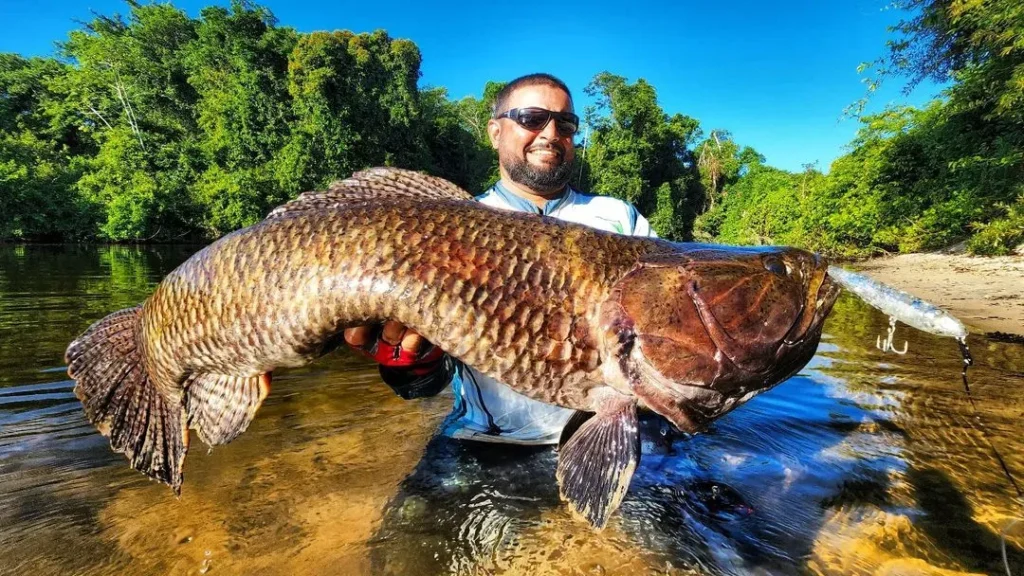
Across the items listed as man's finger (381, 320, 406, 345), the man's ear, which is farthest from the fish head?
the man's ear

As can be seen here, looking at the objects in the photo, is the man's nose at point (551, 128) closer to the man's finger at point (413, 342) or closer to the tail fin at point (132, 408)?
the man's finger at point (413, 342)

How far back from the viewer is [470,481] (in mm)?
3215

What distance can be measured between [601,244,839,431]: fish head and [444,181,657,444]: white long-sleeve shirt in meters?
1.18

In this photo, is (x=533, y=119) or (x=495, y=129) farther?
(x=495, y=129)

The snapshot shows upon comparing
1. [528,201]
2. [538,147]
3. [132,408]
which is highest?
[538,147]

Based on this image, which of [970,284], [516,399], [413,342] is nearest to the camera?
[413,342]

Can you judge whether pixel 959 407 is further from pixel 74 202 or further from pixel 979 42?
pixel 74 202

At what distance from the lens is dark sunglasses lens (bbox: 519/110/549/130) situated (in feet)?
11.9

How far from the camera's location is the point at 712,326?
1.83 meters

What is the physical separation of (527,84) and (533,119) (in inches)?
12.6

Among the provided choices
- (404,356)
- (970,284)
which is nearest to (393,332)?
(404,356)

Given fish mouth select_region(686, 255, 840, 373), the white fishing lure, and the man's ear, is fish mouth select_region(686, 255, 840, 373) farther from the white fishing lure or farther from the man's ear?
the man's ear

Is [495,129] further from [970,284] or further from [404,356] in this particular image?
[970,284]

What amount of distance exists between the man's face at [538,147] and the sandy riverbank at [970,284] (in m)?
7.39
